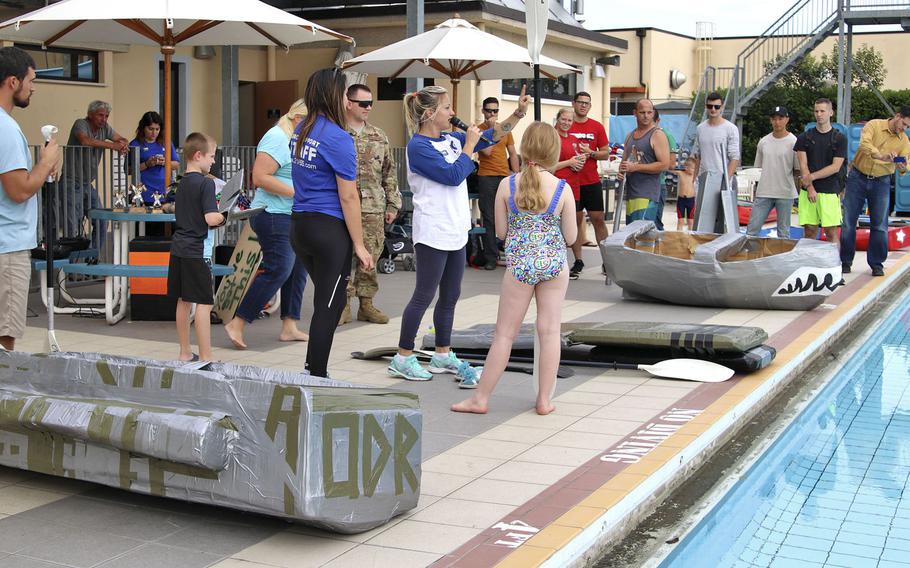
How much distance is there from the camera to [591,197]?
1336 centimetres

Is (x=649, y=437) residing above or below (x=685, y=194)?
below

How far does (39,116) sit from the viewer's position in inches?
567

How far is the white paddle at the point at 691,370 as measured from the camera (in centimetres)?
770

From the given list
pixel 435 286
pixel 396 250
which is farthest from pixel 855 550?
pixel 396 250

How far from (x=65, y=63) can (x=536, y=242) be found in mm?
10440

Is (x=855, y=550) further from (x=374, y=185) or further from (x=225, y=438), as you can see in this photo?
(x=374, y=185)

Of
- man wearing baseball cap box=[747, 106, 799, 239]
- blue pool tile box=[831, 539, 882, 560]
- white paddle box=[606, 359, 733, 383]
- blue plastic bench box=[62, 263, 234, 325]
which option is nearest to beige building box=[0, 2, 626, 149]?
blue plastic bench box=[62, 263, 234, 325]

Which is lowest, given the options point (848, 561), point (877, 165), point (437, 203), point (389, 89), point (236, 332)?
point (848, 561)

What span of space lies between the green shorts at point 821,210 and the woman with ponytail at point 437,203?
7.32 metres

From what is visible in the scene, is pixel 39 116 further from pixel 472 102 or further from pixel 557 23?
pixel 557 23

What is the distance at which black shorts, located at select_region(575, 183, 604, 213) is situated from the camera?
13.3 m

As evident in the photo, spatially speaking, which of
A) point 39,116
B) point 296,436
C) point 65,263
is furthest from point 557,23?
point 296,436

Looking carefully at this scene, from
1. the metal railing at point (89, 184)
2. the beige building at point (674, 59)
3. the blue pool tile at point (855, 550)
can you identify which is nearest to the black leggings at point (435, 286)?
the blue pool tile at point (855, 550)

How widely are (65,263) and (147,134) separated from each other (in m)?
2.82
